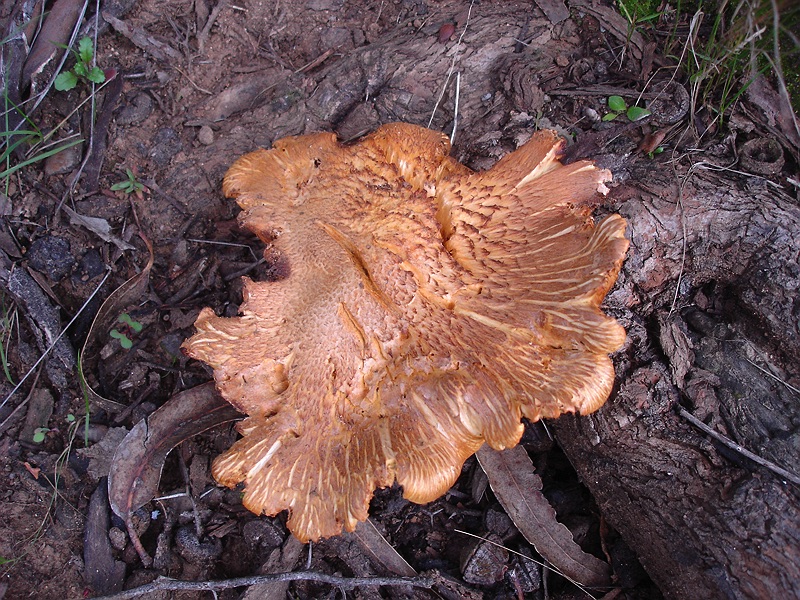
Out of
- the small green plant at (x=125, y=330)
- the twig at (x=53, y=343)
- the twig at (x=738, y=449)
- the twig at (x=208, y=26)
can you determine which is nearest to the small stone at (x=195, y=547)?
the small green plant at (x=125, y=330)

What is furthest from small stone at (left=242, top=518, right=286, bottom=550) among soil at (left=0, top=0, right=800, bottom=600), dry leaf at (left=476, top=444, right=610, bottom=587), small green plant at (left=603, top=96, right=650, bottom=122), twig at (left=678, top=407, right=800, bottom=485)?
small green plant at (left=603, top=96, right=650, bottom=122)

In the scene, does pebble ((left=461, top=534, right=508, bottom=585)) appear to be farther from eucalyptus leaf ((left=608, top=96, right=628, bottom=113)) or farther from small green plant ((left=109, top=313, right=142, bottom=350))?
eucalyptus leaf ((left=608, top=96, right=628, bottom=113))

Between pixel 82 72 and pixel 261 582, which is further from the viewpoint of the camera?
pixel 82 72

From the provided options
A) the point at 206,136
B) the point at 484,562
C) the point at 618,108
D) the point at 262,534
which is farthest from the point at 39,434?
the point at 618,108

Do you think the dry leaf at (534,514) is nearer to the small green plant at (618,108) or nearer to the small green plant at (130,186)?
the small green plant at (618,108)

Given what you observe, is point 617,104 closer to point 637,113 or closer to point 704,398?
point 637,113

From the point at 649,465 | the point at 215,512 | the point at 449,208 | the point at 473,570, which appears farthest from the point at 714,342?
the point at 215,512
